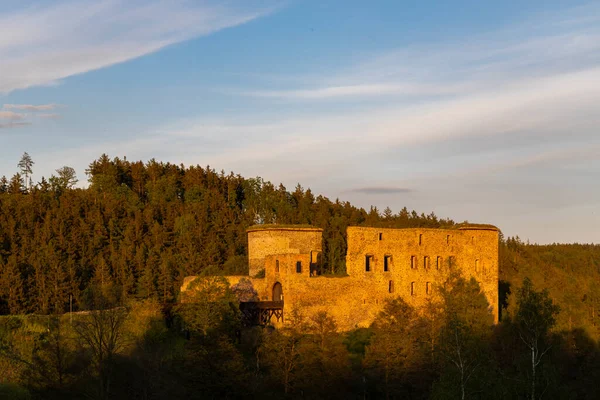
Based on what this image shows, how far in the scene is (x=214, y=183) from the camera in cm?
7850

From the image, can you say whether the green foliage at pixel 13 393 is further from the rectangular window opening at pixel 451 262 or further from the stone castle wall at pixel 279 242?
the rectangular window opening at pixel 451 262

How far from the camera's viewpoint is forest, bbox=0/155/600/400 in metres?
34.7

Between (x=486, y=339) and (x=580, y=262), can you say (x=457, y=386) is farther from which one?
(x=580, y=262)

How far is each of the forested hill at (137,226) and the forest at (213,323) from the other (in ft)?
0.52

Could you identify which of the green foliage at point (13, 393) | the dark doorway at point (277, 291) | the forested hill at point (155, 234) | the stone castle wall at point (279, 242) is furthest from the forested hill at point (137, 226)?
the green foliage at point (13, 393)

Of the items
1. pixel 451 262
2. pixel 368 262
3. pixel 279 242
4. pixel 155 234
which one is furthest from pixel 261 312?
pixel 155 234

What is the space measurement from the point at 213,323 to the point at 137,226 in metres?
24.3

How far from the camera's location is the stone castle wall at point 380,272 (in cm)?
4338

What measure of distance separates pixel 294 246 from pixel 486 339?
43.3 ft

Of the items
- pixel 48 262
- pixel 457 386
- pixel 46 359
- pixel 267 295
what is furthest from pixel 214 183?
pixel 457 386

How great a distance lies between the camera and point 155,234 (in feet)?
202

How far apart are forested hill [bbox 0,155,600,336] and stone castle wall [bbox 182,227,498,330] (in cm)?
965

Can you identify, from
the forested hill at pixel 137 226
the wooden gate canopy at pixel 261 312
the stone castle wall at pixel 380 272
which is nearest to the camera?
the stone castle wall at pixel 380 272

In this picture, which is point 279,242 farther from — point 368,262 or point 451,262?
point 451,262
